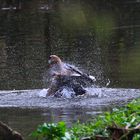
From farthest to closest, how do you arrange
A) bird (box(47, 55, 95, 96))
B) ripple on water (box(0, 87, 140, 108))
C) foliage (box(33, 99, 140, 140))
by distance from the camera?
bird (box(47, 55, 95, 96)) → ripple on water (box(0, 87, 140, 108)) → foliage (box(33, 99, 140, 140))

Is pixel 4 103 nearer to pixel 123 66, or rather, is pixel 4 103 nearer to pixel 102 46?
pixel 123 66

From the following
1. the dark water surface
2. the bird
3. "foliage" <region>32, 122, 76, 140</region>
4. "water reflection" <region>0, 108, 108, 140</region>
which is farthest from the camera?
the bird

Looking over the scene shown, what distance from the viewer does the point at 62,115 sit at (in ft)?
47.1

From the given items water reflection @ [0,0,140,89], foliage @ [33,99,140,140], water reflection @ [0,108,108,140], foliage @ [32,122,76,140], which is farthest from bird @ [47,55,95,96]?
foliage @ [32,122,76,140]

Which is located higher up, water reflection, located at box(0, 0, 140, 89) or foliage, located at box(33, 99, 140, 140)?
foliage, located at box(33, 99, 140, 140)

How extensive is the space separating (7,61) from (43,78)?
421cm

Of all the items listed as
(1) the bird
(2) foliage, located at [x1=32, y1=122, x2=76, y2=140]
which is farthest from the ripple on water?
(2) foliage, located at [x1=32, y1=122, x2=76, y2=140]

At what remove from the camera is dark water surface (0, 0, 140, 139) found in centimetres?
1538

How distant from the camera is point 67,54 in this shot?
2519 cm

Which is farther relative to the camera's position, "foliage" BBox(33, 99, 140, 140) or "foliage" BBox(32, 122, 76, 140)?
"foliage" BBox(32, 122, 76, 140)

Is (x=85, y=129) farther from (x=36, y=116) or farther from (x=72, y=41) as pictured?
(x=72, y=41)

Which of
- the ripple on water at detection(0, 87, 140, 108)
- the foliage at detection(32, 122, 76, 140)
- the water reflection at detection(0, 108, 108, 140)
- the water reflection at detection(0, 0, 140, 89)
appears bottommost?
the water reflection at detection(0, 0, 140, 89)

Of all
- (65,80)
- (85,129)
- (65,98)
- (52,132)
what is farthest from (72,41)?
(52,132)

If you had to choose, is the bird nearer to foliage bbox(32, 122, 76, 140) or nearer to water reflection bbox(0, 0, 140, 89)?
water reflection bbox(0, 0, 140, 89)
